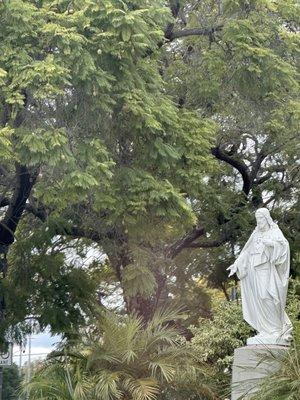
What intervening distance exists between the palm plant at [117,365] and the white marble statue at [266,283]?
131 centimetres

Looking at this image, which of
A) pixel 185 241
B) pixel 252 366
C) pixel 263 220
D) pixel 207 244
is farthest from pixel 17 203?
pixel 252 366

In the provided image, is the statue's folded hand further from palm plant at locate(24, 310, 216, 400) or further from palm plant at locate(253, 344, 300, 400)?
palm plant at locate(253, 344, 300, 400)

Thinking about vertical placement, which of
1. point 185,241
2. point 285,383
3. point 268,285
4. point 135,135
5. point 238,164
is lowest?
point 285,383

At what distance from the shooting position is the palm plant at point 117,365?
1459cm

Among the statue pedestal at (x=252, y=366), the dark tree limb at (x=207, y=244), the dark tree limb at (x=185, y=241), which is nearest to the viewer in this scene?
the statue pedestal at (x=252, y=366)

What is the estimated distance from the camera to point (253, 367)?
45.5 ft

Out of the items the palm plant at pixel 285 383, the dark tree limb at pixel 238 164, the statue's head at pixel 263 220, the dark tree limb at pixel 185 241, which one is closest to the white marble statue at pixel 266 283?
the statue's head at pixel 263 220

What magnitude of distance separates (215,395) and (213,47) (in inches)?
295

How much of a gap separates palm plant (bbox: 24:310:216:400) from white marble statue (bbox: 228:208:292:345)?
1310 millimetres

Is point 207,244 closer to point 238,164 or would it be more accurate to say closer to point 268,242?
point 238,164

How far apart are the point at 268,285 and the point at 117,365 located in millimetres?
2522

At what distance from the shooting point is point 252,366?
13984mm

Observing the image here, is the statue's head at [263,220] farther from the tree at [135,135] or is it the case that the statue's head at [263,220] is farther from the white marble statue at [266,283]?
the tree at [135,135]

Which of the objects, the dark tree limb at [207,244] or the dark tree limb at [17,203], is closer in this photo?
the dark tree limb at [17,203]
